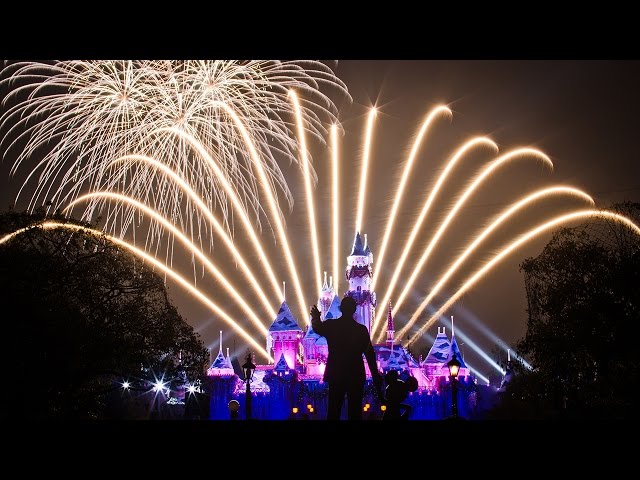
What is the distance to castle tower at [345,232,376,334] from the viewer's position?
6562cm

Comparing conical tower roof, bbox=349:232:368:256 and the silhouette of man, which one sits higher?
conical tower roof, bbox=349:232:368:256

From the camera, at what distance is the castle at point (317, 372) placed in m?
54.6

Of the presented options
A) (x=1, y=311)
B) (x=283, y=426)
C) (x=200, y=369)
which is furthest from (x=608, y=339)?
(x=283, y=426)

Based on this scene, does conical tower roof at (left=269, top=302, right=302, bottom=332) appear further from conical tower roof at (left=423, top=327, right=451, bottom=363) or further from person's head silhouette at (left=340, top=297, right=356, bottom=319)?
person's head silhouette at (left=340, top=297, right=356, bottom=319)

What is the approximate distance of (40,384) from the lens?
66.4 feet

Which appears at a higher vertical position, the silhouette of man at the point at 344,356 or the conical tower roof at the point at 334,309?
the conical tower roof at the point at 334,309

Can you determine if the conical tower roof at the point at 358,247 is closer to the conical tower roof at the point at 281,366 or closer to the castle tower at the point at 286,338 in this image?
the castle tower at the point at 286,338

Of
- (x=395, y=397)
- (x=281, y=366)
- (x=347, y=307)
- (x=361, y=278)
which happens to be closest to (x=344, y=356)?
(x=347, y=307)

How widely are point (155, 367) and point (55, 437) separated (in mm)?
22327

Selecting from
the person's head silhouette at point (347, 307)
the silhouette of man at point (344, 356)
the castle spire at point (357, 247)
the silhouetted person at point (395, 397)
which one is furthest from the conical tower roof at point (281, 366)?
the person's head silhouette at point (347, 307)

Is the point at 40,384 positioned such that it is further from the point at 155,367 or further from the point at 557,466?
the point at 557,466

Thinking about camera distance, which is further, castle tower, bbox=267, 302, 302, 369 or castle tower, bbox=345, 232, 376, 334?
castle tower, bbox=345, 232, 376, 334

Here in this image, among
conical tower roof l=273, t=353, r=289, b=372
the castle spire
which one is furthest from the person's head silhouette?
the castle spire
